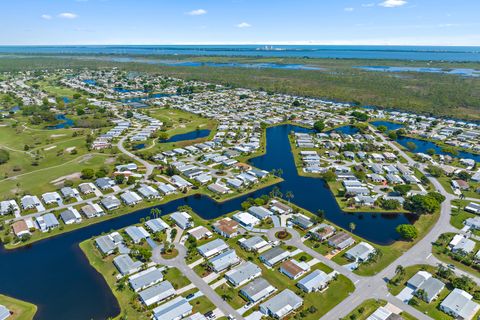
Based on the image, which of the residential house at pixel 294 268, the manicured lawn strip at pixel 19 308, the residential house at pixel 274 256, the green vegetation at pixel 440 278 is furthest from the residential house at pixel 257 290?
the manicured lawn strip at pixel 19 308

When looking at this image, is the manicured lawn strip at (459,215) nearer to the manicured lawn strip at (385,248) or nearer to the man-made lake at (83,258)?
the manicured lawn strip at (385,248)

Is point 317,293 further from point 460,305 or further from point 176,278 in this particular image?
point 176,278

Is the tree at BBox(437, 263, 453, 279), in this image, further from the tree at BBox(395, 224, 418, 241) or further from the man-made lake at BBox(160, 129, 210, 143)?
the man-made lake at BBox(160, 129, 210, 143)

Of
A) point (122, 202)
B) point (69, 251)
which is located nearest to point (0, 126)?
point (122, 202)

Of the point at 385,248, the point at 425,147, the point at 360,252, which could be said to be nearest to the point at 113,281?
the point at 360,252

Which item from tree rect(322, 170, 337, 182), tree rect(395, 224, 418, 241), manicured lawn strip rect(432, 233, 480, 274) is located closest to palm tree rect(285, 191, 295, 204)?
tree rect(322, 170, 337, 182)

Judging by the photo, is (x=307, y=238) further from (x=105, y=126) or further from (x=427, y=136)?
(x=105, y=126)
